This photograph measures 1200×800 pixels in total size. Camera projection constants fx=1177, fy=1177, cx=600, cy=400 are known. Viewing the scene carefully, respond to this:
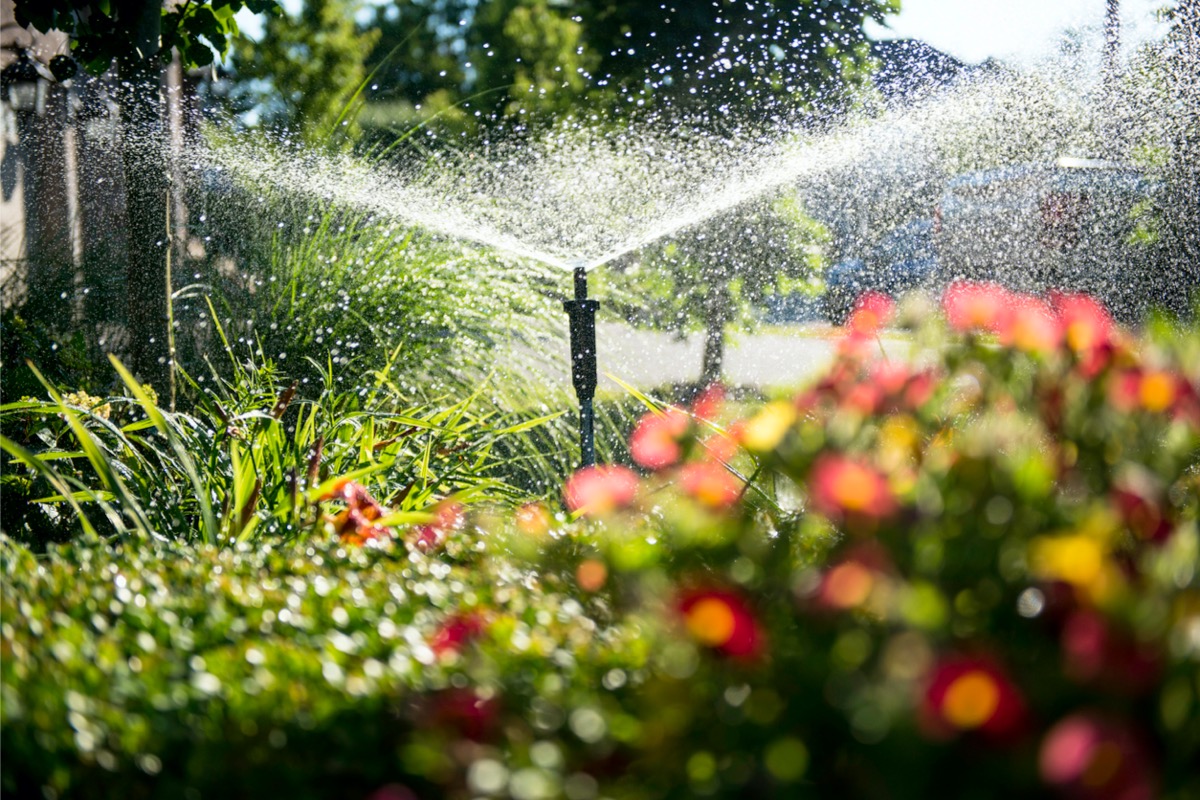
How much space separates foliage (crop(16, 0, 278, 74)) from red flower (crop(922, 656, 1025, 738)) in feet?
11.2

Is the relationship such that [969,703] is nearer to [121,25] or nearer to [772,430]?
[772,430]

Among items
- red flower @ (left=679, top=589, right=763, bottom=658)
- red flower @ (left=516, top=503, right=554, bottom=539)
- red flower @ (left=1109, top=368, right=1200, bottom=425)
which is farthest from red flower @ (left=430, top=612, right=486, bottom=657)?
red flower @ (left=1109, top=368, right=1200, bottom=425)

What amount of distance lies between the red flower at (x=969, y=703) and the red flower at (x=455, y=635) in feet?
2.05

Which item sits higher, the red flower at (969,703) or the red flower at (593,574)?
the red flower at (969,703)

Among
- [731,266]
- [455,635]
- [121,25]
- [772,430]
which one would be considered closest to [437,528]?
[455,635]

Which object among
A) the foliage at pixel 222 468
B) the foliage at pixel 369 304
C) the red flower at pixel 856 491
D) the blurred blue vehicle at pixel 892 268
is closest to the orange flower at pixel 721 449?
the foliage at pixel 222 468

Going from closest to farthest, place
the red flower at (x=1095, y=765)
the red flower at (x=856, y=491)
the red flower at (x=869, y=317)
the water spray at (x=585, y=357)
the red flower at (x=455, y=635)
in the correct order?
the red flower at (x=1095, y=765) → the red flower at (x=856, y=491) → the red flower at (x=455, y=635) → the red flower at (x=869, y=317) → the water spray at (x=585, y=357)

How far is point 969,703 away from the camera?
0.86 meters

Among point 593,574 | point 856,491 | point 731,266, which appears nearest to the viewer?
point 856,491

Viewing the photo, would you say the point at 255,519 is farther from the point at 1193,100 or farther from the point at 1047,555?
the point at 1193,100

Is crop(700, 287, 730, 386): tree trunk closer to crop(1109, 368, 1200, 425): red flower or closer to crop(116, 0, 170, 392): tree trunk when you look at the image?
crop(116, 0, 170, 392): tree trunk

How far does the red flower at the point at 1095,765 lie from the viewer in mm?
816

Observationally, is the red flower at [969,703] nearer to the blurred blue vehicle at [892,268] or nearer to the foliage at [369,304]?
the foliage at [369,304]

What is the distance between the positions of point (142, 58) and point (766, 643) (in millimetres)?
3293
